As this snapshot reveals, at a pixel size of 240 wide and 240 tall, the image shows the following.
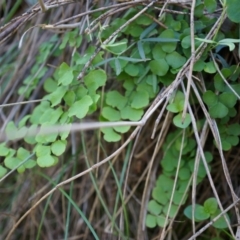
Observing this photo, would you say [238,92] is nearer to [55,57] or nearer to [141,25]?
[141,25]

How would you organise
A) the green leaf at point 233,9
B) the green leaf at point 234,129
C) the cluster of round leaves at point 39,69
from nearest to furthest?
1. the green leaf at point 233,9
2. the green leaf at point 234,129
3. the cluster of round leaves at point 39,69

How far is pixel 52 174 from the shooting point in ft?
3.65

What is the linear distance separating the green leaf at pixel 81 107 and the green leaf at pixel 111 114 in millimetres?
79

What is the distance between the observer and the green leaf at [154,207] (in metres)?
0.95

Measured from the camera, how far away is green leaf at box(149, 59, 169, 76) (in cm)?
85

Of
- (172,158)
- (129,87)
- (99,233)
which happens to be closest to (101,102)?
(129,87)

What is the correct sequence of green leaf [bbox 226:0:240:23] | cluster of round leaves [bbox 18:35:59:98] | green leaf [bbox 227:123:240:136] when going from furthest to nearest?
cluster of round leaves [bbox 18:35:59:98], green leaf [bbox 227:123:240:136], green leaf [bbox 226:0:240:23]

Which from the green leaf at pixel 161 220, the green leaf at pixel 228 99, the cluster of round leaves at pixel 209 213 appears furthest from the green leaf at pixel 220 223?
the green leaf at pixel 228 99

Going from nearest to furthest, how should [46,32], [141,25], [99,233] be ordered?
[141,25] → [99,233] → [46,32]

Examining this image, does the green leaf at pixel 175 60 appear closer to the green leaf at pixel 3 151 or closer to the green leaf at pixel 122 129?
→ the green leaf at pixel 122 129

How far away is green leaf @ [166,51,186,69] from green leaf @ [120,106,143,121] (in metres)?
0.10

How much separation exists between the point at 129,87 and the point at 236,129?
8.7 inches

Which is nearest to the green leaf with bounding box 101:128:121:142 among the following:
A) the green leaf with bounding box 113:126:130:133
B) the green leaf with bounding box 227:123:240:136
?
the green leaf with bounding box 113:126:130:133

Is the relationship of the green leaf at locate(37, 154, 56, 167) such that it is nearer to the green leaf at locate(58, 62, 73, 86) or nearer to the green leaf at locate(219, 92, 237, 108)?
the green leaf at locate(58, 62, 73, 86)
